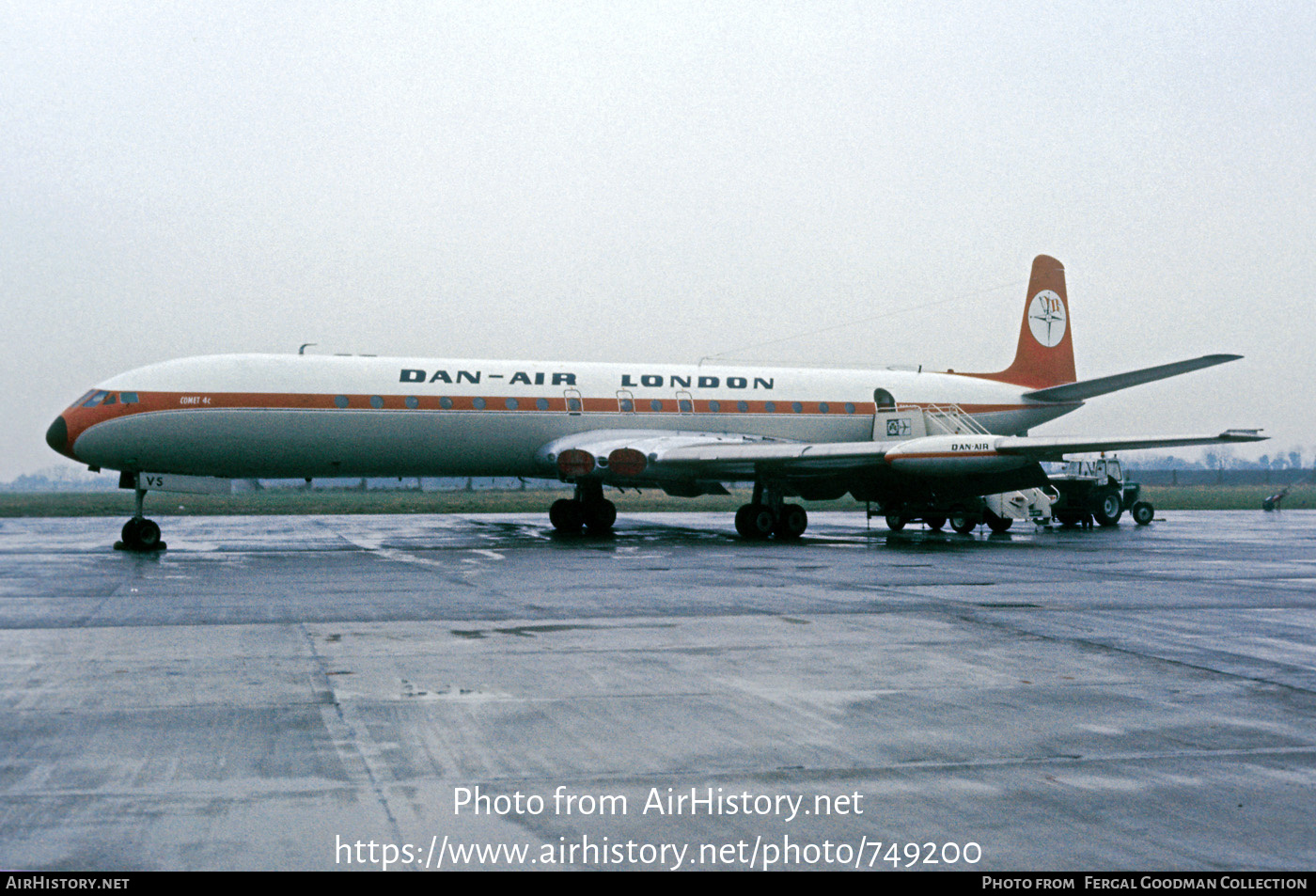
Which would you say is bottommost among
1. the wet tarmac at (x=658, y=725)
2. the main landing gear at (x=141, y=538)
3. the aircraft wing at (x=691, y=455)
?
the wet tarmac at (x=658, y=725)

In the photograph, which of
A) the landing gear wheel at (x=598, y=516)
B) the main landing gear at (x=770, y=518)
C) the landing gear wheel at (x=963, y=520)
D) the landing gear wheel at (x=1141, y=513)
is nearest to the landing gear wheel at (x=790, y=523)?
the main landing gear at (x=770, y=518)

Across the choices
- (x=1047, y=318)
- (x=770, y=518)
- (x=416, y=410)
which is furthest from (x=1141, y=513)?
(x=416, y=410)

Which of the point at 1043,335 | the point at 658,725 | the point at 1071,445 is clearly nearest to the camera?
the point at 658,725

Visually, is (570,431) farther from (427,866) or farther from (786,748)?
(427,866)

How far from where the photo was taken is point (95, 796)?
14.1 ft

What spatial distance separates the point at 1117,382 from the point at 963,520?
4638mm

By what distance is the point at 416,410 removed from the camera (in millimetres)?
20562

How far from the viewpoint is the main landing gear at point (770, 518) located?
70.2ft

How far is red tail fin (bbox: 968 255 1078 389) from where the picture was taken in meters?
28.0

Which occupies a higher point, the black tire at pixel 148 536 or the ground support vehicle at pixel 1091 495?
the ground support vehicle at pixel 1091 495

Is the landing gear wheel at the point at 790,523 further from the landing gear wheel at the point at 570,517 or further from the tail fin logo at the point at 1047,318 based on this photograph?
the tail fin logo at the point at 1047,318

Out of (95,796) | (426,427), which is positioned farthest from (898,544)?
(95,796)

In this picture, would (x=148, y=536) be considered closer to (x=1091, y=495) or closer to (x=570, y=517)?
(x=570, y=517)

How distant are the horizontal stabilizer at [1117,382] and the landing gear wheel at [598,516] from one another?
11409 millimetres
